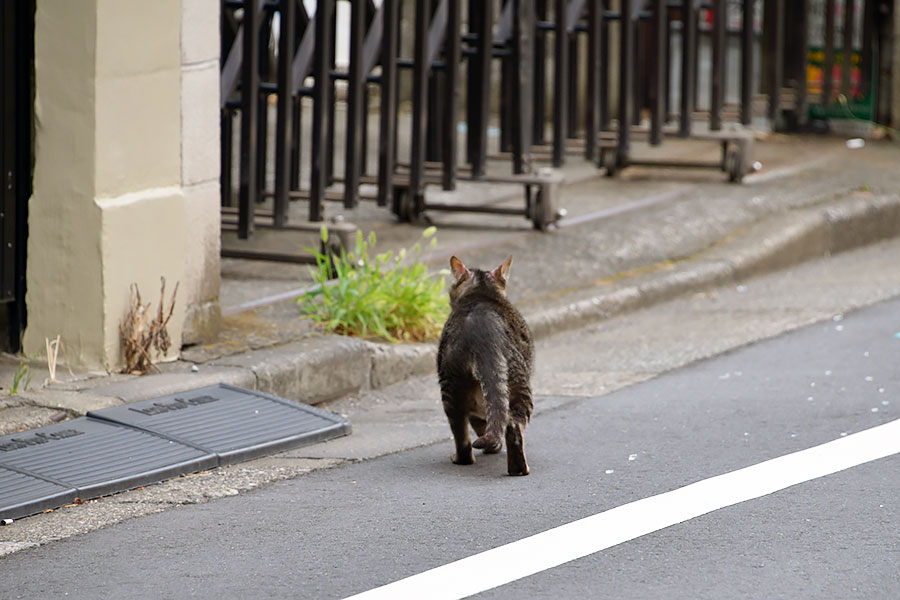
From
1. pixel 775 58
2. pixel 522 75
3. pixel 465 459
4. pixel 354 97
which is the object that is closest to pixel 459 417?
pixel 465 459

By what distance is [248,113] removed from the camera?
7.88 m

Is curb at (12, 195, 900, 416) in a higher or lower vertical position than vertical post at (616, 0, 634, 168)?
lower

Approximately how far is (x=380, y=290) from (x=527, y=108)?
2581 millimetres

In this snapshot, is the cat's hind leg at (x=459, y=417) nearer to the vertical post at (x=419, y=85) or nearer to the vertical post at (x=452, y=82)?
the vertical post at (x=419, y=85)

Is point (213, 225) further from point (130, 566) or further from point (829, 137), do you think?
point (829, 137)

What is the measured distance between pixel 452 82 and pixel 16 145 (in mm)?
3318

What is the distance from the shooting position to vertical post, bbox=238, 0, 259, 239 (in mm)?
7773

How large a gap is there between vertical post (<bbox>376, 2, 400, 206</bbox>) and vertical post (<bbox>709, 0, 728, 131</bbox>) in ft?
10.1

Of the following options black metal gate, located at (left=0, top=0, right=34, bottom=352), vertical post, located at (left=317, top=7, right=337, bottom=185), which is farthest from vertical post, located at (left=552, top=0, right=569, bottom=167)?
black metal gate, located at (left=0, top=0, right=34, bottom=352)

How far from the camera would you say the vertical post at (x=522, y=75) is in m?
9.33

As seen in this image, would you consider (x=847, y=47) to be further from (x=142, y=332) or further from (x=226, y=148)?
(x=142, y=332)

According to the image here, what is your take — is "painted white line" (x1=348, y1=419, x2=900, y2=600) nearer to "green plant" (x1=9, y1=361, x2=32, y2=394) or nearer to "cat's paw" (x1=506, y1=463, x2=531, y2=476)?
"cat's paw" (x1=506, y1=463, x2=531, y2=476)

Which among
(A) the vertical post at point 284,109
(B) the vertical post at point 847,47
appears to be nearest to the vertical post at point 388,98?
(A) the vertical post at point 284,109

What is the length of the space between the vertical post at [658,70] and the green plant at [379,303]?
350 cm
